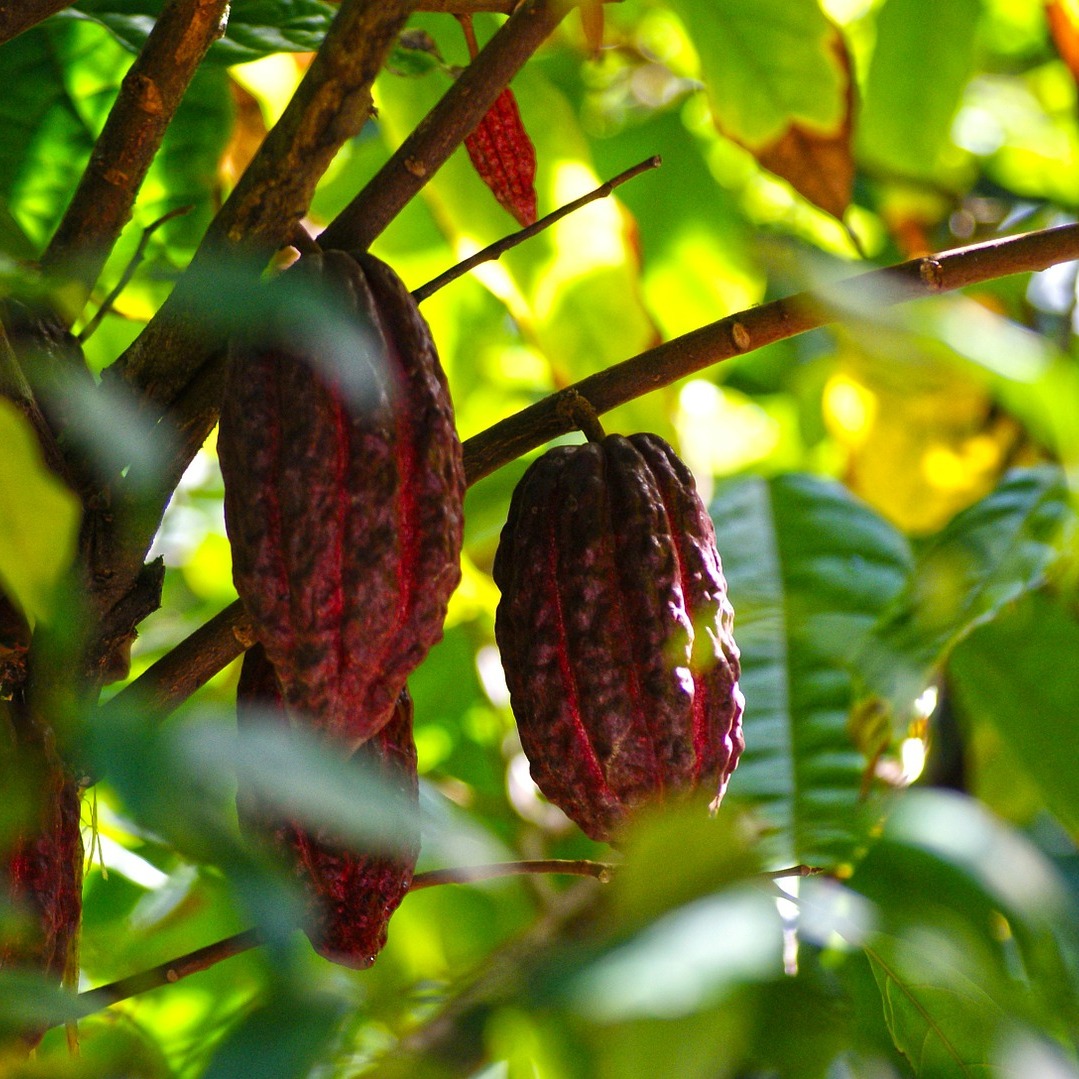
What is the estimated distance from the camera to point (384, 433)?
0.46 m

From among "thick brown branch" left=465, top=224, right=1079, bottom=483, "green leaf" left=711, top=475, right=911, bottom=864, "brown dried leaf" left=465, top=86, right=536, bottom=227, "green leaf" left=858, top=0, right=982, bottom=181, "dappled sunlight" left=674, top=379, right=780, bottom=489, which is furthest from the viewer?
"dappled sunlight" left=674, top=379, right=780, bottom=489

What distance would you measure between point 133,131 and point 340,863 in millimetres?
336

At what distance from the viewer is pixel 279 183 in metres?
0.51

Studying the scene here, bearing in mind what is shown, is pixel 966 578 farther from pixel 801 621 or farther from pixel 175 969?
pixel 175 969

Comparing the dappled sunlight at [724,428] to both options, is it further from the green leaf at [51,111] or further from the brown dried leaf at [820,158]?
the green leaf at [51,111]

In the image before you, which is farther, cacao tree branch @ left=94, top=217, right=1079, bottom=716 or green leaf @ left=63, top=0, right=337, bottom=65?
green leaf @ left=63, top=0, right=337, bottom=65

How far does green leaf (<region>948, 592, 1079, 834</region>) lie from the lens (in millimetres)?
734

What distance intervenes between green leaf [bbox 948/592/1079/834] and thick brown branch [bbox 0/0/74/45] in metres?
0.61

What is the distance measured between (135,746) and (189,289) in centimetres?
28

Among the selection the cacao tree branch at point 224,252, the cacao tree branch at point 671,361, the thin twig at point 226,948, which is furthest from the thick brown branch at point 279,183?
the thin twig at point 226,948

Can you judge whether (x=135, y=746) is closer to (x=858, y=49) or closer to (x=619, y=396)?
(x=619, y=396)

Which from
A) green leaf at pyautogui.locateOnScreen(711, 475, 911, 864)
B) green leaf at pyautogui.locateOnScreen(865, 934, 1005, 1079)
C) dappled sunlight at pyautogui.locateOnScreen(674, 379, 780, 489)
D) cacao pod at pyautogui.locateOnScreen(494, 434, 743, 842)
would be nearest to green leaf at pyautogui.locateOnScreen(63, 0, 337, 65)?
cacao pod at pyautogui.locateOnScreen(494, 434, 743, 842)

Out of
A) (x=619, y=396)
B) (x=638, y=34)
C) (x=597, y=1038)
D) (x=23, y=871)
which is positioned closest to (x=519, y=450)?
(x=619, y=396)

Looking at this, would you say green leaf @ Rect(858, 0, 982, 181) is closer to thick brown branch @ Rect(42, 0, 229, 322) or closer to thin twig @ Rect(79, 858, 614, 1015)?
thick brown branch @ Rect(42, 0, 229, 322)
